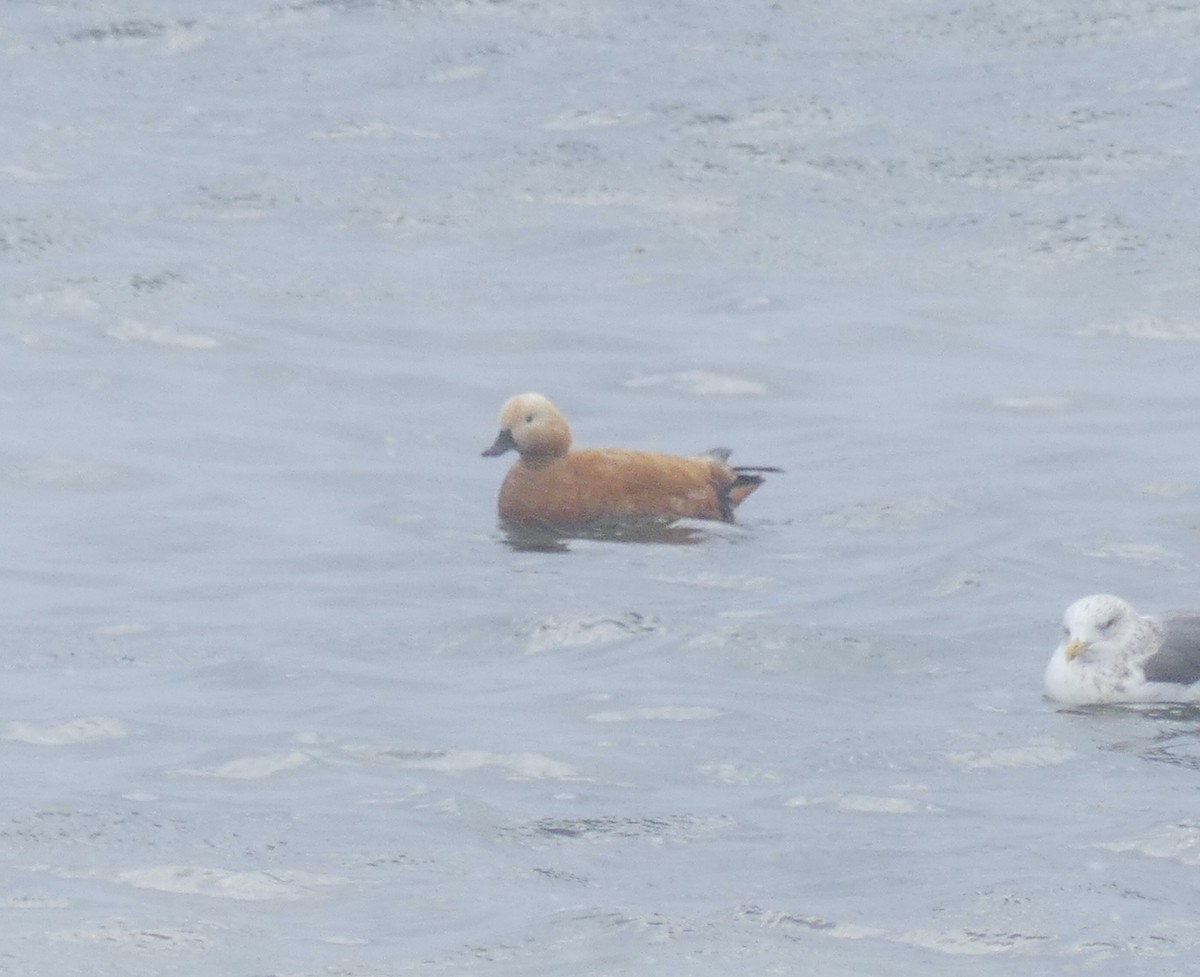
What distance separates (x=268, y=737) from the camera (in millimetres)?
10953

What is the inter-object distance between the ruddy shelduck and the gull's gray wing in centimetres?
395

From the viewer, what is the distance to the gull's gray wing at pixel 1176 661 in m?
11.7

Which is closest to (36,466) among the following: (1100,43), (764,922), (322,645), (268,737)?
(322,645)

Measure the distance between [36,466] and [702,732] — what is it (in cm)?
689

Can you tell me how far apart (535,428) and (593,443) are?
2.04 meters

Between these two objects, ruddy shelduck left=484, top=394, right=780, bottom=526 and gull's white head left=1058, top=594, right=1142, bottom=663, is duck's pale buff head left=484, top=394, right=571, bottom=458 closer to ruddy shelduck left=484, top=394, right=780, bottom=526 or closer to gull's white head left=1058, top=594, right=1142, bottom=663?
ruddy shelduck left=484, top=394, right=780, bottom=526

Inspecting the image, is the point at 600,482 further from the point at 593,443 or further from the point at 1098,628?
the point at 1098,628

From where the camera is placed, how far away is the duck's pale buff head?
15.6 meters

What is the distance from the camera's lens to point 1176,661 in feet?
38.5

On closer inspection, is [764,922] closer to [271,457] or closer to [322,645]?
[322,645]

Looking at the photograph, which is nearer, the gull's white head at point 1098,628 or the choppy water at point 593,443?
the choppy water at point 593,443

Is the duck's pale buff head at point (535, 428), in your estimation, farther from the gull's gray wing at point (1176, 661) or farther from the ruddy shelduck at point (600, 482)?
the gull's gray wing at point (1176, 661)

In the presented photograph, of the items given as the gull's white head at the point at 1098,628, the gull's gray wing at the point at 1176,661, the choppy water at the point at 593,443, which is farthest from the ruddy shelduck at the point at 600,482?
the gull's gray wing at the point at 1176,661

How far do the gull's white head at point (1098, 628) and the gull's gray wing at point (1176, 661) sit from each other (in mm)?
135
